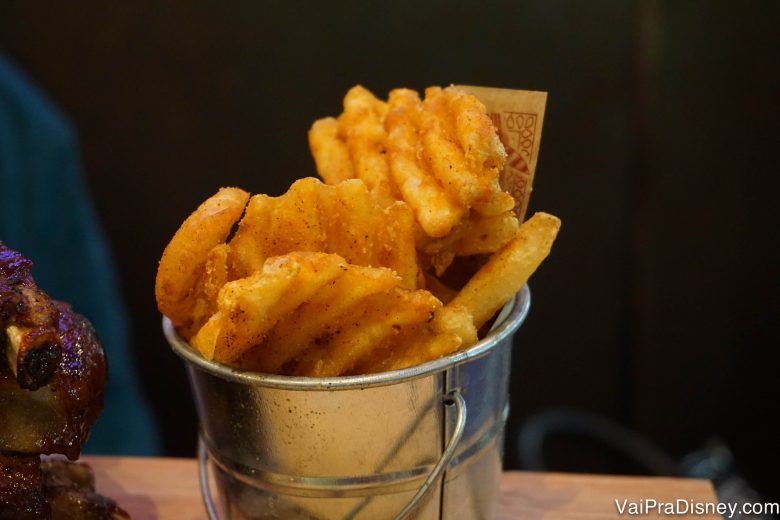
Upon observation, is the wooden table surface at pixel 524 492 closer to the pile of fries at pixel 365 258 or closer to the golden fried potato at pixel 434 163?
the pile of fries at pixel 365 258

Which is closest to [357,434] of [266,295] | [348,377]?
[348,377]

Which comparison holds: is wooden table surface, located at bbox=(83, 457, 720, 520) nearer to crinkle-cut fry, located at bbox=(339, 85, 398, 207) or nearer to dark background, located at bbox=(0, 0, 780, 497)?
crinkle-cut fry, located at bbox=(339, 85, 398, 207)

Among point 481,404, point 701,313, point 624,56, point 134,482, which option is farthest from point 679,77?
point 134,482

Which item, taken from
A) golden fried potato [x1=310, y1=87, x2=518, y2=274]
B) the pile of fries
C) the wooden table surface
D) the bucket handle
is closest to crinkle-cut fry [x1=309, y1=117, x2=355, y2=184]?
golden fried potato [x1=310, y1=87, x2=518, y2=274]

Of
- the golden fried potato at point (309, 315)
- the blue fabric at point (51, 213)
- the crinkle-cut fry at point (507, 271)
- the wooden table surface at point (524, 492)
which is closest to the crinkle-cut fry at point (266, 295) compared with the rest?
the golden fried potato at point (309, 315)

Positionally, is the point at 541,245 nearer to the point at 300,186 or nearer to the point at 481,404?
the point at 481,404

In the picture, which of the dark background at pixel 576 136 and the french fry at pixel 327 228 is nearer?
the french fry at pixel 327 228
